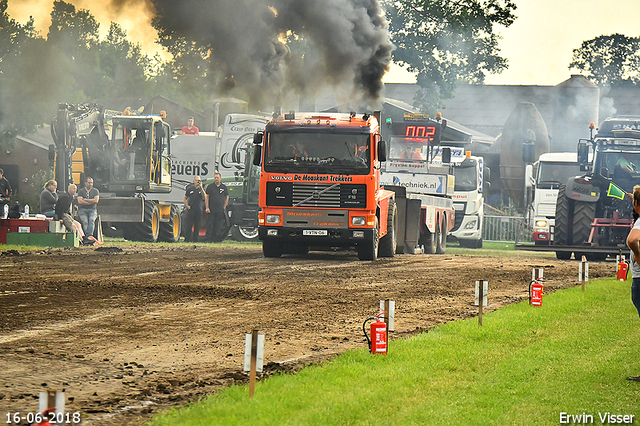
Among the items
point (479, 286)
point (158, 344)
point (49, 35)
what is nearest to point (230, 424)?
point (158, 344)

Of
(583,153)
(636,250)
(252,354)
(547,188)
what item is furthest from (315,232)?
(252,354)

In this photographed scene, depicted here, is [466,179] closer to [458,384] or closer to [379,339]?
[379,339]

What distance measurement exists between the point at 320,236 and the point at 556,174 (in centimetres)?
1174

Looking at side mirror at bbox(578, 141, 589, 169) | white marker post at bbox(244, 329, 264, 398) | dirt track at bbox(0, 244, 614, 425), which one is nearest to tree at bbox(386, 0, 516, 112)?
side mirror at bbox(578, 141, 589, 169)

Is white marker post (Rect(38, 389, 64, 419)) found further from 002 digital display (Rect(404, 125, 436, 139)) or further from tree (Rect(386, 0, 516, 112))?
tree (Rect(386, 0, 516, 112))

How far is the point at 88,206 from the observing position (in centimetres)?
2620

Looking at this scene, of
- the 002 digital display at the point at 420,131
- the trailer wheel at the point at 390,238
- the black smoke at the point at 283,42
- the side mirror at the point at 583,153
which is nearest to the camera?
the trailer wheel at the point at 390,238

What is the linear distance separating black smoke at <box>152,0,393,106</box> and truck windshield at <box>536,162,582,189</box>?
5946 millimetres

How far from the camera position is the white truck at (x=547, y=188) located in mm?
28734

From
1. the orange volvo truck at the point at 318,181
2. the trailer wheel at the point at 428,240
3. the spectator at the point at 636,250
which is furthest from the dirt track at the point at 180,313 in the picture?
the trailer wheel at the point at 428,240

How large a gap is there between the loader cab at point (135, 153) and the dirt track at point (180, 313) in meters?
7.58

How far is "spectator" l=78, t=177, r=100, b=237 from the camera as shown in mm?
26047

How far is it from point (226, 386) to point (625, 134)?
66.6 feet

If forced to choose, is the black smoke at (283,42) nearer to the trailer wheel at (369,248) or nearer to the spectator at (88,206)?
the spectator at (88,206)
